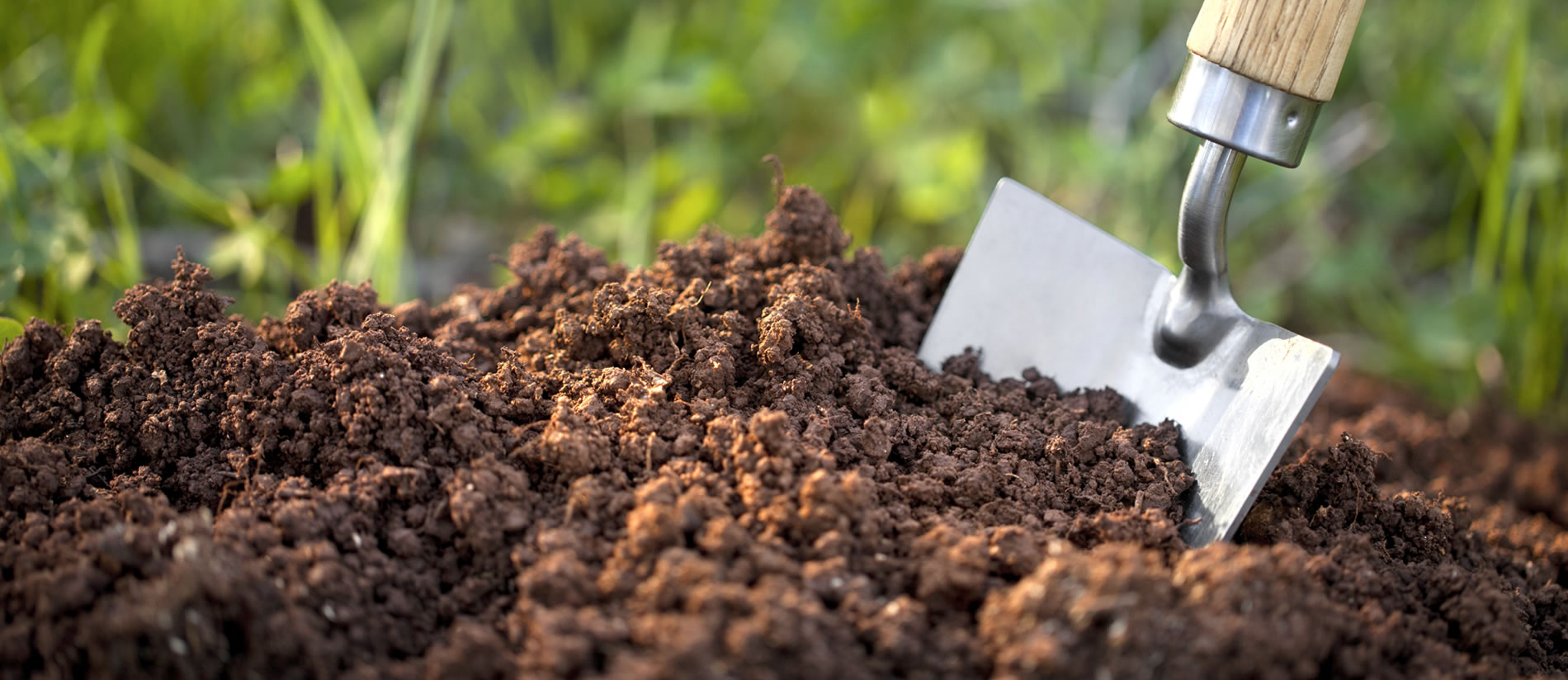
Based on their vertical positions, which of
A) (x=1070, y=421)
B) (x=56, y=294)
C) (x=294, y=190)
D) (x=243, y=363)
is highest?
(x=1070, y=421)

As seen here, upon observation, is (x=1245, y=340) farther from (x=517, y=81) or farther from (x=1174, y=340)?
(x=517, y=81)

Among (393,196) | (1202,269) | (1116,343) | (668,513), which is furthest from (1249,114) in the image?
(393,196)

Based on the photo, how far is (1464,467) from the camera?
1736 millimetres

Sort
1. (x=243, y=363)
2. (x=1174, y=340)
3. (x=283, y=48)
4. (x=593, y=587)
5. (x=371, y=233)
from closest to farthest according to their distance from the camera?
1. (x=593, y=587)
2. (x=243, y=363)
3. (x=1174, y=340)
4. (x=371, y=233)
5. (x=283, y=48)

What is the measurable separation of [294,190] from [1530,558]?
2265 millimetres

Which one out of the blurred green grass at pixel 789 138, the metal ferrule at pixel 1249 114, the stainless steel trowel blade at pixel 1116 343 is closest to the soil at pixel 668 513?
the stainless steel trowel blade at pixel 1116 343

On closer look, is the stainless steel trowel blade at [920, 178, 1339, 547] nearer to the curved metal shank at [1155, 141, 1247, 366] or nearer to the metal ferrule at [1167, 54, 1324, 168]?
the curved metal shank at [1155, 141, 1247, 366]

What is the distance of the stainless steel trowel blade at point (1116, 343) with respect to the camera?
1.06 metres

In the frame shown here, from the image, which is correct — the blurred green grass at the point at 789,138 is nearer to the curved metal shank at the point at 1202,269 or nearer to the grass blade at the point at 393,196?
the grass blade at the point at 393,196

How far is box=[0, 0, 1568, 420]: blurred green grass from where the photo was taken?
1989 mm

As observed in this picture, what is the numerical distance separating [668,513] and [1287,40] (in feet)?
2.77

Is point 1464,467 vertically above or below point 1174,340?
above

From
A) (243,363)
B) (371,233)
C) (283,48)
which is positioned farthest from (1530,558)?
(283,48)

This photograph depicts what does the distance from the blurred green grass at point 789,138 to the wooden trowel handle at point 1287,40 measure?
1126 millimetres
